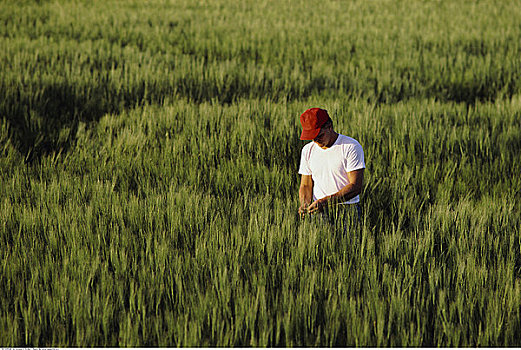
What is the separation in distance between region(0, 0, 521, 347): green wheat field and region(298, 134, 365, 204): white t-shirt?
0.97 feet

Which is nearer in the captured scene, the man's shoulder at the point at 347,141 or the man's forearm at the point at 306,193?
the man's shoulder at the point at 347,141

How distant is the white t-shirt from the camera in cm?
260

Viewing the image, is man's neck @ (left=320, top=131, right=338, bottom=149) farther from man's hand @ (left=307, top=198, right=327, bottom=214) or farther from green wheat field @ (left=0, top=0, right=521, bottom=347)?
green wheat field @ (left=0, top=0, right=521, bottom=347)

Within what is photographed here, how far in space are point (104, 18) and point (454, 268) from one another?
10.4m

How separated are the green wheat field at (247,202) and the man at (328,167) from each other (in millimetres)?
184

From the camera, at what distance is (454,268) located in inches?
86.4

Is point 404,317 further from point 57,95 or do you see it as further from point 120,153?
point 57,95

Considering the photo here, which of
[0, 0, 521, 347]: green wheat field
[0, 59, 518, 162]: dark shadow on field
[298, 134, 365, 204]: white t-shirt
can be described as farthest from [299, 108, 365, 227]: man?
[0, 59, 518, 162]: dark shadow on field

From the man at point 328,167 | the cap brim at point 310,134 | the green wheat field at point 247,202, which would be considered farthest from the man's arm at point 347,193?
the cap brim at point 310,134

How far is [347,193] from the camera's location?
2.61 m

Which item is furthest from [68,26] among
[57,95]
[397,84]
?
[397,84]

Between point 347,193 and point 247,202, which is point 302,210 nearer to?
point 347,193

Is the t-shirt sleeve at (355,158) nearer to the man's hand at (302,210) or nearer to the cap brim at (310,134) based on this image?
the cap brim at (310,134)

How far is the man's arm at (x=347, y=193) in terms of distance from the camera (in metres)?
2.61
